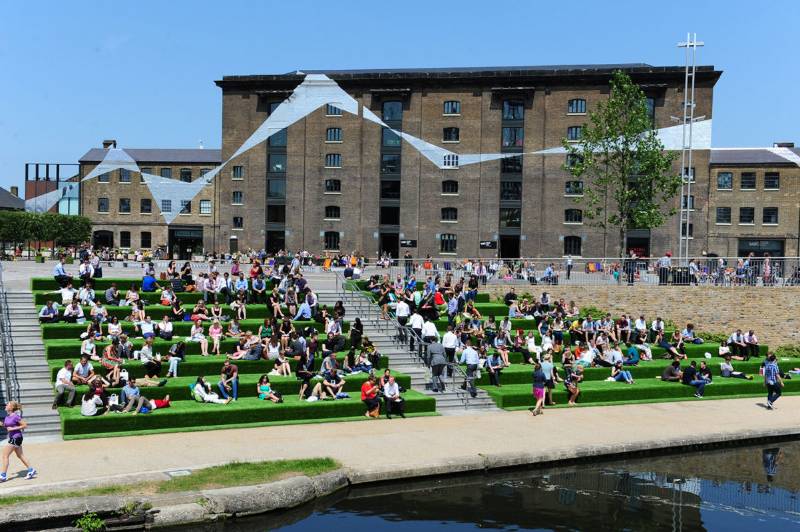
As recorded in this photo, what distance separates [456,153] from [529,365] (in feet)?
130

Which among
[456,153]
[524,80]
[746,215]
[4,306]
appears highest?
[524,80]

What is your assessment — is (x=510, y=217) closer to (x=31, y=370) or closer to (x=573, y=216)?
(x=573, y=216)

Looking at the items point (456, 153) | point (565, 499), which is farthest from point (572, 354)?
point (456, 153)

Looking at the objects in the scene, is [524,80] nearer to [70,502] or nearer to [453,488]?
[453,488]

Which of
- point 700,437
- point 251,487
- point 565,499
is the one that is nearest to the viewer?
point 251,487

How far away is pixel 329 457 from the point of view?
1711 centimetres

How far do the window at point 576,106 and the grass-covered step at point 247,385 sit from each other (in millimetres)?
43992

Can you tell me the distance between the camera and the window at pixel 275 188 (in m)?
67.2

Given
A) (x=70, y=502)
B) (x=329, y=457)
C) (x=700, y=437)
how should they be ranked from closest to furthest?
(x=70, y=502) → (x=329, y=457) → (x=700, y=437)

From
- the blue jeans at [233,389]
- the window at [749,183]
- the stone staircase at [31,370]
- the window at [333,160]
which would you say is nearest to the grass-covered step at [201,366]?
the stone staircase at [31,370]

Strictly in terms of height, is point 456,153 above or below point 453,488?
above

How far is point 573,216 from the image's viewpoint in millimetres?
63688

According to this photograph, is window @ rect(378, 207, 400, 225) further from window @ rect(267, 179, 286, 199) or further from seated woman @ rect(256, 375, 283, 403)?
seated woman @ rect(256, 375, 283, 403)

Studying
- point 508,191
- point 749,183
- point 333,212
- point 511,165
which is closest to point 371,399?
point 508,191
